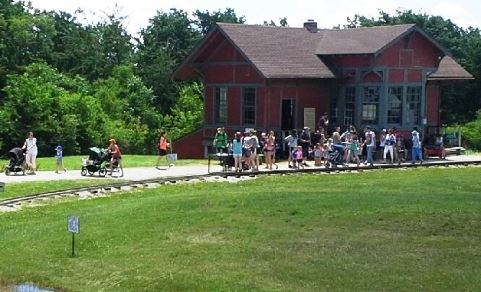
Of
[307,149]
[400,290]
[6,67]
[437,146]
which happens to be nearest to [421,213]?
[400,290]

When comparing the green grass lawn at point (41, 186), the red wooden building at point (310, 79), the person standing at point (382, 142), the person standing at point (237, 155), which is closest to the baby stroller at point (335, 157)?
the person standing at point (382, 142)

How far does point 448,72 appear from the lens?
5306cm

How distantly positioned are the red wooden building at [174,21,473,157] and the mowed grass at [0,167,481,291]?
1816 cm

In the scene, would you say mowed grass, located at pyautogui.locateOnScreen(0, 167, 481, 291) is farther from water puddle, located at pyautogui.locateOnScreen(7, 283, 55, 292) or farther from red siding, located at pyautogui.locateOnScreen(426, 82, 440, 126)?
red siding, located at pyautogui.locateOnScreen(426, 82, 440, 126)

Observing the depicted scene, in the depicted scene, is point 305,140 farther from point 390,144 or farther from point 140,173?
point 140,173

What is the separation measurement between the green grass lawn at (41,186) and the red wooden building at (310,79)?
14.2 meters

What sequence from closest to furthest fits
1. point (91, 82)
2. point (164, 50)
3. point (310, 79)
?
point (310, 79) → point (91, 82) → point (164, 50)

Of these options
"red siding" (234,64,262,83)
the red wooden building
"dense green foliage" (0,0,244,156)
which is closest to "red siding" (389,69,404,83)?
the red wooden building

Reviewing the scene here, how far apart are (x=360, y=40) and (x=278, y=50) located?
13.6 ft

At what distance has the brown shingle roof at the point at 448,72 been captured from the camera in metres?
52.1

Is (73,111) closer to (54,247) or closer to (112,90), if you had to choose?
(112,90)

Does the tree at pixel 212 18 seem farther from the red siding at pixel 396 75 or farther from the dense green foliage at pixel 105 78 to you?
the red siding at pixel 396 75

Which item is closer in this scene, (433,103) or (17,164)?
(17,164)

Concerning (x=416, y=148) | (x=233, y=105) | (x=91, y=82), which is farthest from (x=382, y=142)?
(x=91, y=82)
